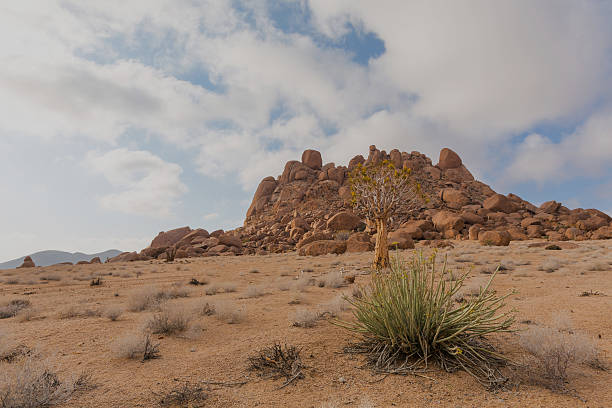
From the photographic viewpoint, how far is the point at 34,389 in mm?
3049

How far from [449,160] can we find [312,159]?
2702 cm

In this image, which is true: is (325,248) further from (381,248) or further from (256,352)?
(256,352)

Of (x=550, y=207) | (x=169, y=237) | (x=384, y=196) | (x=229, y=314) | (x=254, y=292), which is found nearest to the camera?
(x=229, y=314)

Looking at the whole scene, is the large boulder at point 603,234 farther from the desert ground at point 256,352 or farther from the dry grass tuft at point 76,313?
the dry grass tuft at point 76,313

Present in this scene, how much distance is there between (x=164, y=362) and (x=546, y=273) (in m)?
12.2

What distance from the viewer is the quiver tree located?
10.9 meters

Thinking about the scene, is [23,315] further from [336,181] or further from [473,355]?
[336,181]

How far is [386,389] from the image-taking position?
3.23 metres

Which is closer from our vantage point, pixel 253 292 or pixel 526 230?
pixel 253 292

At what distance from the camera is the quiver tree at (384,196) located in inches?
430

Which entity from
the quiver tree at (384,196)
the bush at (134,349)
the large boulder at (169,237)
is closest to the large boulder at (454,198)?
the quiver tree at (384,196)

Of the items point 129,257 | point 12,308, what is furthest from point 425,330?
point 129,257

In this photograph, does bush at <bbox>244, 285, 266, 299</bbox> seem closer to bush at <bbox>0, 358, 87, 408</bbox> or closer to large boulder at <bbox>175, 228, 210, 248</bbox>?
bush at <bbox>0, 358, 87, 408</bbox>

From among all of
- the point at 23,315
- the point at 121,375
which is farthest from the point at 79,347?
the point at 23,315
